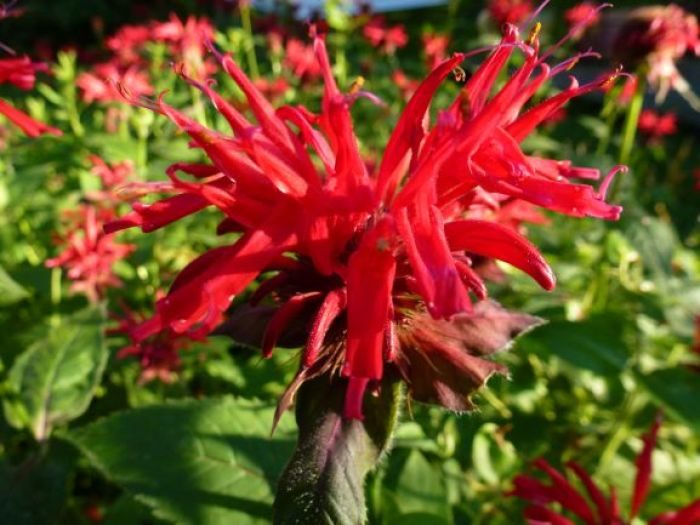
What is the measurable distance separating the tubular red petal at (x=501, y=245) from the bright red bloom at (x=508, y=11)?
1958 millimetres

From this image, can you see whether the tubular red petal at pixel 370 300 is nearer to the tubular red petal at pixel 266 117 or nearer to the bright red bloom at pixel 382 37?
the tubular red petal at pixel 266 117

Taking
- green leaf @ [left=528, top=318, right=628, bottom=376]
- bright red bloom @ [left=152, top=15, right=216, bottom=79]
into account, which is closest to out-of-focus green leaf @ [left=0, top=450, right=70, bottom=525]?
green leaf @ [left=528, top=318, right=628, bottom=376]

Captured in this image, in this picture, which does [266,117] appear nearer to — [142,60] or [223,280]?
[223,280]

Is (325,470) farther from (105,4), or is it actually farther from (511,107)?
(105,4)

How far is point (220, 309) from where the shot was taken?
577 mm

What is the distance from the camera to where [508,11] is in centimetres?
244

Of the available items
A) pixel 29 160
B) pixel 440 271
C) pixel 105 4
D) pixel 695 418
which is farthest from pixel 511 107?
pixel 105 4

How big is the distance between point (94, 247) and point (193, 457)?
80 centimetres

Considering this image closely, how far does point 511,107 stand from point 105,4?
28.1ft

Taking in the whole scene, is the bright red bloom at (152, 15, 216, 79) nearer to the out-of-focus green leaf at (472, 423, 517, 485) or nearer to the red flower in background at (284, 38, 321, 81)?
the red flower in background at (284, 38, 321, 81)

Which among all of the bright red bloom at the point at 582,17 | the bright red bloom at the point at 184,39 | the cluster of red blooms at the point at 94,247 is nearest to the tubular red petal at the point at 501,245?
the bright red bloom at the point at 582,17

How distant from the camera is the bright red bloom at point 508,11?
7.91ft

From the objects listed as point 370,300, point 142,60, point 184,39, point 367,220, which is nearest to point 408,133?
point 367,220

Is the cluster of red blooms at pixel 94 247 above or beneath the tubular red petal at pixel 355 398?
above
